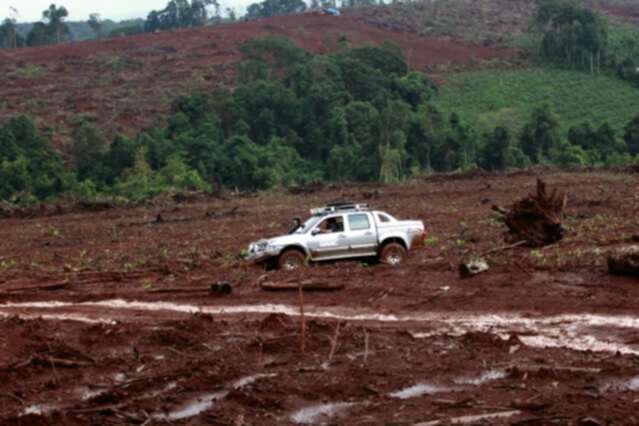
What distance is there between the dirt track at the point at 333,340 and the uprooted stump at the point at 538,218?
18.7 inches

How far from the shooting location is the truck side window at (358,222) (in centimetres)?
2123

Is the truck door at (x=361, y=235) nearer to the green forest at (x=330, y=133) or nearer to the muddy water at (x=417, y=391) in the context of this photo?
the muddy water at (x=417, y=391)

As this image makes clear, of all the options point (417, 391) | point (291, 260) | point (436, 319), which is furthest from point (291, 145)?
point (417, 391)

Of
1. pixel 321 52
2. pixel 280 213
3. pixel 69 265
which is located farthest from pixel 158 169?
pixel 321 52

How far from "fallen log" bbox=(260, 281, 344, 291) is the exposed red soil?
5143 cm

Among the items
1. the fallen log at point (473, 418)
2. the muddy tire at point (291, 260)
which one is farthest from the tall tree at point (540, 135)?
the fallen log at point (473, 418)

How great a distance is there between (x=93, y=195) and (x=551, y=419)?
45.5 metres

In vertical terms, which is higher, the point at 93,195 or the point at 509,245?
the point at 509,245

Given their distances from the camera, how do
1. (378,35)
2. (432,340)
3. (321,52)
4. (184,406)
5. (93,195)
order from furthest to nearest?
(378,35) → (321,52) → (93,195) → (432,340) → (184,406)

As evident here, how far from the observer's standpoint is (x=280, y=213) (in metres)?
37.8

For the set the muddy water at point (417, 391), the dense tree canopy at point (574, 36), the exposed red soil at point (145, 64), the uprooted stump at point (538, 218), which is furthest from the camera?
the dense tree canopy at point (574, 36)

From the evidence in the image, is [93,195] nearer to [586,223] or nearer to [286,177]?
[286,177]

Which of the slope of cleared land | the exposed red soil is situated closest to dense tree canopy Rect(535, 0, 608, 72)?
the slope of cleared land

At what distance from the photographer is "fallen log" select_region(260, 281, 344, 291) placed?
17969mm
